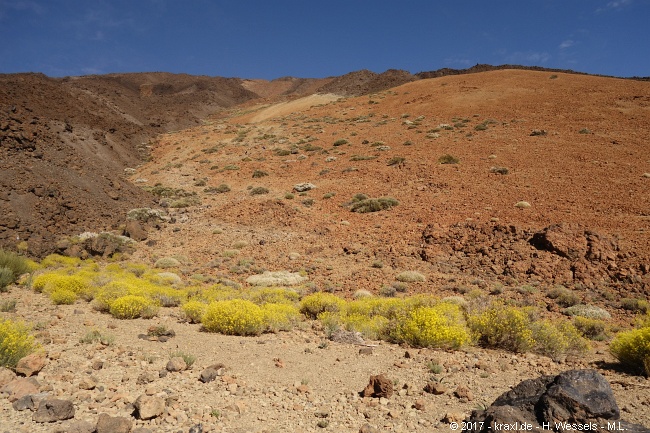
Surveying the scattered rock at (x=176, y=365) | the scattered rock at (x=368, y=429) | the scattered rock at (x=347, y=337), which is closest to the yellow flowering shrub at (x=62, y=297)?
the scattered rock at (x=176, y=365)

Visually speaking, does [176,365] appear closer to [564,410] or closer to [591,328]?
[564,410]

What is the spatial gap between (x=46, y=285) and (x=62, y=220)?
739cm

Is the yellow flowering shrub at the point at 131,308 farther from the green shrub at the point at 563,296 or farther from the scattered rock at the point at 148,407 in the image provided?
the green shrub at the point at 563,296

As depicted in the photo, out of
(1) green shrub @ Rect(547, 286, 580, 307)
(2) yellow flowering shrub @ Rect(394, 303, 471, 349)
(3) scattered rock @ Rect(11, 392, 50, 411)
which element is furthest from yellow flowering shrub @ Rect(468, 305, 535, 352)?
(3) scattered rock @ Rect(11, 392, 50, 411)

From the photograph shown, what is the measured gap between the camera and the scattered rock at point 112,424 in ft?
12.9

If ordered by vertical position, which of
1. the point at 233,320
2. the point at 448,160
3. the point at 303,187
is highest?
the point at 448,160

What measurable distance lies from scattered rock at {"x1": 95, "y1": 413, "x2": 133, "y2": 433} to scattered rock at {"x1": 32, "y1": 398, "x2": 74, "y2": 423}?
1.31 ft

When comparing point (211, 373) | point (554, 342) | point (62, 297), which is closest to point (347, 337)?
point (211, 373)

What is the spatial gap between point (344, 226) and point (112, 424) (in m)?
13.1

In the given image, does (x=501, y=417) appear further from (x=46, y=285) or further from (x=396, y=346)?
(x=46, y=285)

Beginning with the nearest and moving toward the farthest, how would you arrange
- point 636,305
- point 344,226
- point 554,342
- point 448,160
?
point 554,342
point 636,305
point 344,226
point 448,160

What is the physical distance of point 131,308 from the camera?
7973 millimetres

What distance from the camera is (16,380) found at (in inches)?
183

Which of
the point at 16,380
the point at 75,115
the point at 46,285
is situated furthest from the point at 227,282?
the point at 75,115
